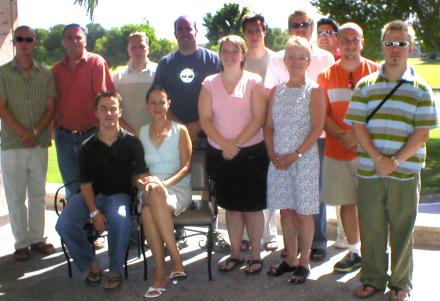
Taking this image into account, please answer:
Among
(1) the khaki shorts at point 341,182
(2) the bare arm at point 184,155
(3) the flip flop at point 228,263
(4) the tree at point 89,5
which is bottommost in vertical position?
(3) the flip flop at point 228,263

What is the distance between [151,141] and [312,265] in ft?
5.44

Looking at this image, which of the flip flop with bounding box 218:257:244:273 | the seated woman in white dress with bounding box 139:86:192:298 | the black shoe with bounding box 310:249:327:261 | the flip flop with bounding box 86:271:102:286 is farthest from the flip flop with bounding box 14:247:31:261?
the black shoe with bounding box 310:249:327:261

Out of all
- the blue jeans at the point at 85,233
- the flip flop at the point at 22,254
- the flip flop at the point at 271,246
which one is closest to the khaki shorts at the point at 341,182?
the flip flop at the point at 271,246

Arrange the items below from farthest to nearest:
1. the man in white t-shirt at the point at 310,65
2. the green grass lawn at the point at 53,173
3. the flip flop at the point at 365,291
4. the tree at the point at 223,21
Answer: the tree at the point at 223,21 → the green grass lawn at the point at 53,173 → the man in white t-shirt at the point at 310,65 → the flip flop at the point at 365,291

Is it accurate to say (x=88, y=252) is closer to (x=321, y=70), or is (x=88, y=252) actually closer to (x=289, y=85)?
(x=289, y=85)

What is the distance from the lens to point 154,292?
13.9 ft

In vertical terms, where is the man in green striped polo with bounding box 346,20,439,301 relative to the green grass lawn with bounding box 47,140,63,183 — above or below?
above

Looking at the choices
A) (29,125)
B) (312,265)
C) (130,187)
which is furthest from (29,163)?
(312,265)

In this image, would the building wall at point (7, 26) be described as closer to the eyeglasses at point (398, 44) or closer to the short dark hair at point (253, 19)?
the short dark hair at point (253, 19)

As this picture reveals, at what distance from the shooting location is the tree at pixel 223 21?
49281 millimetres

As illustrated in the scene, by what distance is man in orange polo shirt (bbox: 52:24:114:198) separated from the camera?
506cm

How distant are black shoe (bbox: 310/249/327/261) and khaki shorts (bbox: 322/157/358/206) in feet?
2.03

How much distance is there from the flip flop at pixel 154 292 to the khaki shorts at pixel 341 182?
1.44 meters

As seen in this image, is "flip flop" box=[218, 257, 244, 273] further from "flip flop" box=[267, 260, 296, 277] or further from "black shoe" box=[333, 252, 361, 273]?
"black shoe" box=[333, 252, 361, 273]
